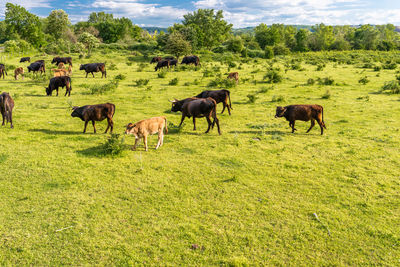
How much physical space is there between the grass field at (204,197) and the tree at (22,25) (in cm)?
7877

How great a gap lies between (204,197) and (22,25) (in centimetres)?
9249

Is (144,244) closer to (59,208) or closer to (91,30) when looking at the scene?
(59,208)

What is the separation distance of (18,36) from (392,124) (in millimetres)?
87189

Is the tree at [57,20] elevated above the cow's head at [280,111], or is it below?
above

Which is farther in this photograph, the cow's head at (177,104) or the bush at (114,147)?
the cow's head at (177,104)

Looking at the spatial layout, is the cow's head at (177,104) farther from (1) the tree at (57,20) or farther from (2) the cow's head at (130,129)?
(1) the tree at (57,20)

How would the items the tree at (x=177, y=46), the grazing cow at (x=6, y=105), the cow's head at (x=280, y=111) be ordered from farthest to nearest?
the tree at (x=177, y=46), the cow's head at (x=280, y=111), the grazing cow at (x=6, y=105)

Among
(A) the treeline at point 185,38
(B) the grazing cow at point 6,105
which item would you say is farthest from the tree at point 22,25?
(B) the grazing cow at point 6,105

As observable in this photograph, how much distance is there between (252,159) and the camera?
9047mm

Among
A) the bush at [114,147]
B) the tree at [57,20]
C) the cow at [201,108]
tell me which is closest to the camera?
the bush at [114,147]

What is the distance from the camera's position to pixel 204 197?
6.77 meters

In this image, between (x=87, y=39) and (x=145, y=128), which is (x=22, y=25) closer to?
(x=87, y=39)

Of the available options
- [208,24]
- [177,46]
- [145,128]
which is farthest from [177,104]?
[208,24]

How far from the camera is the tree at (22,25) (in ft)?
243
